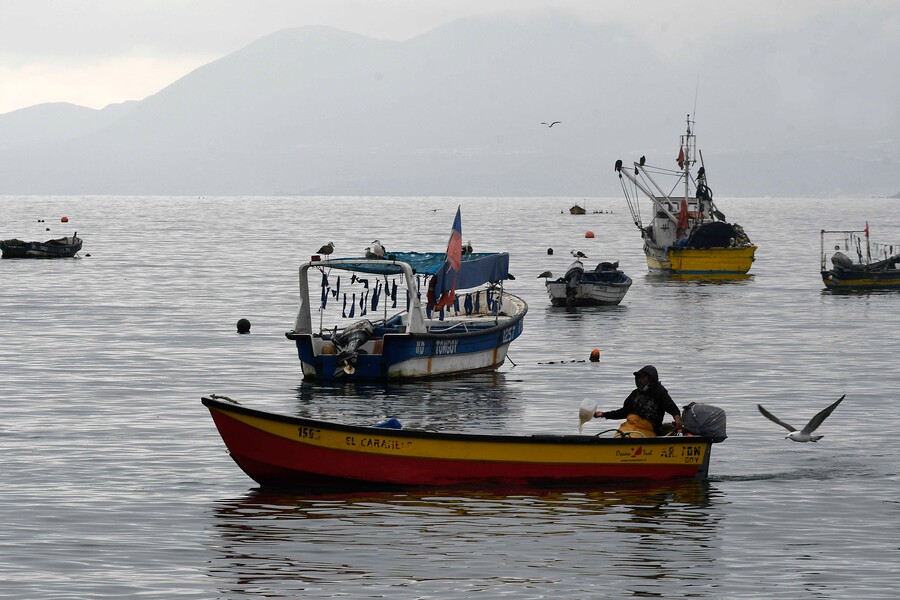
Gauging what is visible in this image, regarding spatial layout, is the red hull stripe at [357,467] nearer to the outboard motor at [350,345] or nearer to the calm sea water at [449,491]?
the calm sea water at [449,491]

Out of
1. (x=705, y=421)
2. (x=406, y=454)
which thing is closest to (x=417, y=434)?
(x=406, y=454)

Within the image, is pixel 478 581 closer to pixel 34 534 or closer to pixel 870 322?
pixel 34 534

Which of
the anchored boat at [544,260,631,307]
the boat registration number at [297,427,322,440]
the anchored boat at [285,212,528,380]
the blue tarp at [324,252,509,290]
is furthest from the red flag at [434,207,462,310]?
the anchored boat at [544,260,631,307]

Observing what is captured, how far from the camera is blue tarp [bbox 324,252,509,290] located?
4116 cm

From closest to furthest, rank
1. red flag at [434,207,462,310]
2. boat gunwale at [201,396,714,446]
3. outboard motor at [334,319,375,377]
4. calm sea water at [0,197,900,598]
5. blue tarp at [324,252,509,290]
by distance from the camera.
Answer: calm sea water at [0,197,900,598] < boat gunwale at [201,396,714,446] < outboard motor at [334,319,375,377] < blue tarp at [324,252,509,290] < red flag at [434,207,462,310]

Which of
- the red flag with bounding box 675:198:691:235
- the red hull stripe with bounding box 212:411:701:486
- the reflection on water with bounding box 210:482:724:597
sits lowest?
the reflection on water with bounding box 210:482:724:597

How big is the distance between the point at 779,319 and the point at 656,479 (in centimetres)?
4246

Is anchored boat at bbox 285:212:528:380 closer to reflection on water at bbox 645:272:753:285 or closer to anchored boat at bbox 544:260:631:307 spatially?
anchored boat at bbox 544:260:631:307

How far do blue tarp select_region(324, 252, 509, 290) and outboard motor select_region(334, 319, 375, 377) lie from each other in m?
1.83

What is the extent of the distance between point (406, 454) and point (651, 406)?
5151 millimetres

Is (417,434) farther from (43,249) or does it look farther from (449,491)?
(43,249)

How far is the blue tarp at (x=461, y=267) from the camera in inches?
1620

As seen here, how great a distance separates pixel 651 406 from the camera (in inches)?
1044

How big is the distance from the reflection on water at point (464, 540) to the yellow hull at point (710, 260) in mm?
67554
